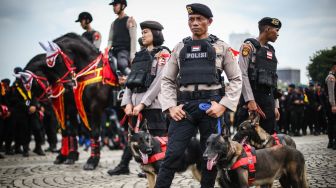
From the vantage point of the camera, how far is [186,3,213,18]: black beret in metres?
4.41

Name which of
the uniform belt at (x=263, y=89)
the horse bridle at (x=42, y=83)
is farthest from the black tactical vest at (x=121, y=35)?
the uniform belt at (x=263, y=89)

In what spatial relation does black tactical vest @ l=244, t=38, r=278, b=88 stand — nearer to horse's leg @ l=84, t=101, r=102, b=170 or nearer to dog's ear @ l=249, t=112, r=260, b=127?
dog's ear @ l=249, t=112, r=260, b=127

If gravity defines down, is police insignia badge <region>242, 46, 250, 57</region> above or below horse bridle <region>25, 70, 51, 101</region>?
above

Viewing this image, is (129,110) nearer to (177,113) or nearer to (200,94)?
(177,113)

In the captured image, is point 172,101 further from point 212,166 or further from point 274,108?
point 274,108

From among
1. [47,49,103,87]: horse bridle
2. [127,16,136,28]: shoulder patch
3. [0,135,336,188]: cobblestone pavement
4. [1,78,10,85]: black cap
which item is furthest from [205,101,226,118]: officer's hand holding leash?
[1,78,10,85]: black cap

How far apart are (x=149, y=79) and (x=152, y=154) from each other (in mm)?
1359

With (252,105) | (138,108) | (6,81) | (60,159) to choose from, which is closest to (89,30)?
(60,159)

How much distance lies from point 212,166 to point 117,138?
1161 cm

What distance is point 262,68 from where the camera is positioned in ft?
19.8

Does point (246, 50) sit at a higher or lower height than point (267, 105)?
higher

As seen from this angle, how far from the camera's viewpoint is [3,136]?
13.5 metres

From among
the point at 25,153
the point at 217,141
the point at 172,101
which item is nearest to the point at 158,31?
the point at 172,101

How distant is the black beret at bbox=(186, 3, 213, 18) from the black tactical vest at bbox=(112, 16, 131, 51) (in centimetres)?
453
